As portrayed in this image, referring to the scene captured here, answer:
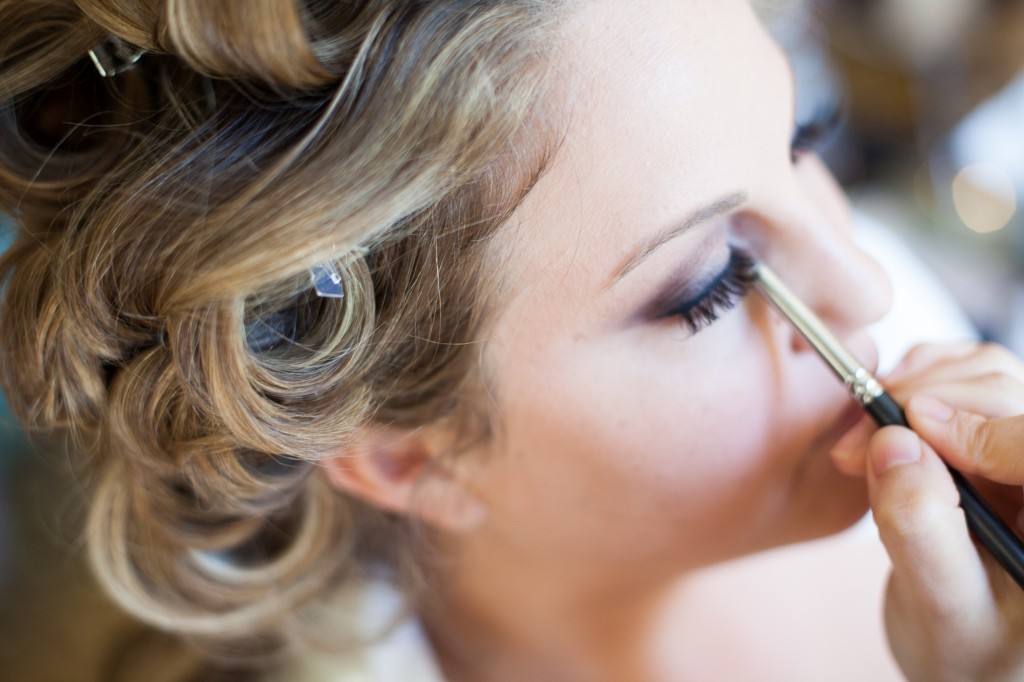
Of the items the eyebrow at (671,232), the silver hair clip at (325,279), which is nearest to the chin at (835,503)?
the eyebrow at (671,232)

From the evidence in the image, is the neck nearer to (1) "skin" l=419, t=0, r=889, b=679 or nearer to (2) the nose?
(1) "skin" l=419, t=0, r=889, b=679

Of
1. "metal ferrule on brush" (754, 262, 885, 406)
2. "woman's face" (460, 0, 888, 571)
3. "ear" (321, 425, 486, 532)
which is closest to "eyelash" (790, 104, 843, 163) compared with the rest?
"woman's face" (460, 0, 888, 571)

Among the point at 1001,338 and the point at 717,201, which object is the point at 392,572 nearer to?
the point at 717,201

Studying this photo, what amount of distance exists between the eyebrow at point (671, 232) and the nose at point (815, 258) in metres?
0.04

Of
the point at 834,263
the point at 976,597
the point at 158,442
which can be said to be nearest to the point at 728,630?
the point at 976,597

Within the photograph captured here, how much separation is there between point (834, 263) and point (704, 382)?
0.14m

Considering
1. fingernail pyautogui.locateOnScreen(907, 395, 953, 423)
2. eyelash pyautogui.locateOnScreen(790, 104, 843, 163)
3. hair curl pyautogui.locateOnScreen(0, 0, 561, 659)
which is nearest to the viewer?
hair curl pyautogui.locateOnScreen(0, 0, 561, 659)

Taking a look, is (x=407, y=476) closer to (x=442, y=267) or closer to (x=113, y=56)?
(x=442, y=267)

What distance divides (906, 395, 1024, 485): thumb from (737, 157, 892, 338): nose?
9 cm

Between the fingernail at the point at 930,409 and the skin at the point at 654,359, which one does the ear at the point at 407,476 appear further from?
the fingernail at the point at 930,409

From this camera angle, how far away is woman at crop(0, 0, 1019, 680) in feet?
1.57

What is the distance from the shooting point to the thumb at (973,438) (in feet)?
1.78

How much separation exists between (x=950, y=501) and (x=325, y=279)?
0.44m

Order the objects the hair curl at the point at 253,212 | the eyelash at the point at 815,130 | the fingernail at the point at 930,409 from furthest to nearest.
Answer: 1. the eyelash at the point at 815,130
2. the fingernail at the point at 930,409
3. the hair curl at the point at 253,212
